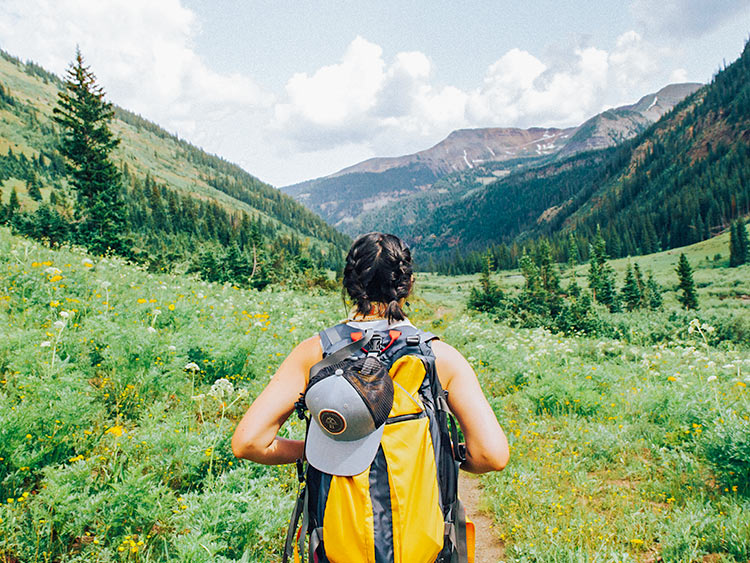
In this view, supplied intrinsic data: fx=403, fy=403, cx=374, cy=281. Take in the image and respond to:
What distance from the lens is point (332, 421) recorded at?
162 centimetres

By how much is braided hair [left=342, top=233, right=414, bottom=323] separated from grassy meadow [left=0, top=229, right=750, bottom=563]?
2.04 metres

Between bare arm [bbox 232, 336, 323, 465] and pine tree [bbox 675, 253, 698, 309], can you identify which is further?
pine tree [bbox 675, 253, 698, 309]

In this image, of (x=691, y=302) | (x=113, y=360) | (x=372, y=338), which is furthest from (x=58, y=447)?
(x=691, y=302)

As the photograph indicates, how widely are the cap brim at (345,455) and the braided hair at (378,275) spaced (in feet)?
2.05

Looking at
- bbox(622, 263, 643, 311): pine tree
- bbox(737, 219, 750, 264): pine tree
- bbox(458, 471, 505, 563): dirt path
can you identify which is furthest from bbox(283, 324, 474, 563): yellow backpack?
bbox(737, 219, 750, 264): pine tree

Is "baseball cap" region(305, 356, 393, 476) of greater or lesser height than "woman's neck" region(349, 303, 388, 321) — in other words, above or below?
→ below

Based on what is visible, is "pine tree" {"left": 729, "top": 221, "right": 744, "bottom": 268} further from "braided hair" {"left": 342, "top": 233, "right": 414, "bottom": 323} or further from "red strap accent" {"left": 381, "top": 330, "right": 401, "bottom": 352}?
"red strap accent" {"left": 381, "top": 330, "right": 401, "bottom": 352}

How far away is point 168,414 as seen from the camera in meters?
4.71

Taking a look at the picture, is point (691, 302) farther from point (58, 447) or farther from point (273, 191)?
point (273, 191)

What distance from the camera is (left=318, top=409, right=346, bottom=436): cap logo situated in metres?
1.60

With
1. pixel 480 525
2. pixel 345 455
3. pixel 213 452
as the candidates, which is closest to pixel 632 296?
pixel 480 525

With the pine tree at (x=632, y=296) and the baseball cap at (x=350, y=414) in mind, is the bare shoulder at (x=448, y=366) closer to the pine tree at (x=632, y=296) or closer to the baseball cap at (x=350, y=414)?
the baseball cap at (x=350, y=414)

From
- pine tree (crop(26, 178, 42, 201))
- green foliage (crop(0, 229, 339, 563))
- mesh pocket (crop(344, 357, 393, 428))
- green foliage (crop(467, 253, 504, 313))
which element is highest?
pine tree (crop(26, 178, 42, 201))

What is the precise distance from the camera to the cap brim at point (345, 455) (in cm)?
160
